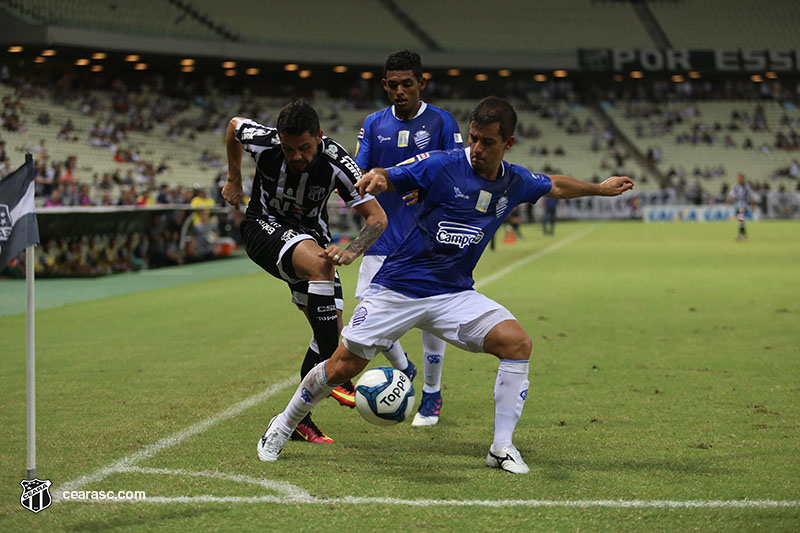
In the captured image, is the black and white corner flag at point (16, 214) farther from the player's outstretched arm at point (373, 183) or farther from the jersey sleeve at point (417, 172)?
the jersey sleeve at point (417, 172)

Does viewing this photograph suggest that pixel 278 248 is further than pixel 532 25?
No

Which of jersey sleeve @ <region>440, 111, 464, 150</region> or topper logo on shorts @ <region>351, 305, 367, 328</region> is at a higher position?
jersey sleeve @ <region>440, 111, 464, 150</region>

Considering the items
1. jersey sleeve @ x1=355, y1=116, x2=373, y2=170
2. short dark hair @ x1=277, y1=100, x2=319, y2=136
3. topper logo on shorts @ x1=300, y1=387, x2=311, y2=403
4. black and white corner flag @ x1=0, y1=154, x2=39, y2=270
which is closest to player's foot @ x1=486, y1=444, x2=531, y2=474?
topper logo on shorts @ x1=300, y1=387, x2=311, y2=403

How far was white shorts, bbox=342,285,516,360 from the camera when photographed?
4.92 metres

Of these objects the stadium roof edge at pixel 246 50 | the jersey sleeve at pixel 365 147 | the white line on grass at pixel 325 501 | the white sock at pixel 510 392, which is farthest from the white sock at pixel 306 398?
the stadium roof edge at pixel 246 50

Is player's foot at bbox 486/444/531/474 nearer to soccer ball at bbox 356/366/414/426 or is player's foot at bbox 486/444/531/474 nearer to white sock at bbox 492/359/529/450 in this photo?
white sock at bbox 492/359/529/450

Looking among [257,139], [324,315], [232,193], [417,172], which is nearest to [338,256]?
[324,315]

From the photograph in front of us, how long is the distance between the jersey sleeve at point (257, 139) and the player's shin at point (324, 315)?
0.91m

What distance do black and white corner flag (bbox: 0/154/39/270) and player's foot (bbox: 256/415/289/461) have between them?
1646 mm

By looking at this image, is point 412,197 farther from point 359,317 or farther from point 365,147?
point 365,147

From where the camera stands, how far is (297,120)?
203 inches

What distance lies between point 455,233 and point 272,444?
5.18ft

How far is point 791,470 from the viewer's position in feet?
15.5

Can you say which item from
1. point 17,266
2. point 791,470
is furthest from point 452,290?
point 17,266
